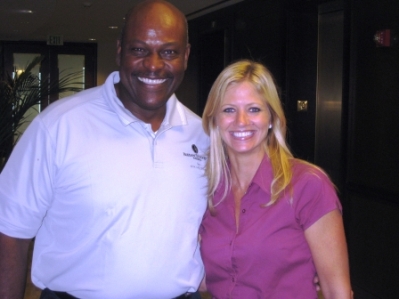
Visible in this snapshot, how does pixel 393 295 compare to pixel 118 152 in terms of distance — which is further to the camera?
pixel 393 295

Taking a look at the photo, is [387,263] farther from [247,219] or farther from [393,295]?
[247,219]

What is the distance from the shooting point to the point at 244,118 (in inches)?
78.3

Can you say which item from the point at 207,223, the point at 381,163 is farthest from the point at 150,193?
the point at 381,163

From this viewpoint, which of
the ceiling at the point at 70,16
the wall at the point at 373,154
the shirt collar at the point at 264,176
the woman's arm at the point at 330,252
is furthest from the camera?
the ceiling at the point at 70,16

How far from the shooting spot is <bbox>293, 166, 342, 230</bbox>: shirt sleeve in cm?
180

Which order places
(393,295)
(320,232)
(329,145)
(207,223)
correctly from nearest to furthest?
(320,232)
(207,223)
(393,295)
(329,145)

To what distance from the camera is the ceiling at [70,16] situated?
283 inches

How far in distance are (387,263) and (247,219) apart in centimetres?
245

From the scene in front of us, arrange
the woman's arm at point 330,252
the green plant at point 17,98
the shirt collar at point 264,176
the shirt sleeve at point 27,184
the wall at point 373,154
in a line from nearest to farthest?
the shirt sleeve at point 27,184
the woman's arm at point 330,252
the shirt collar at point 264,176
the green plant at point 17,98
the wall at point 373,154

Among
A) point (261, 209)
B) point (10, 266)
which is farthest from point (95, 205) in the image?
point (261, 209)

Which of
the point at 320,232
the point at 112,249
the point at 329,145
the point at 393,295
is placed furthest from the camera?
the point at 329,145

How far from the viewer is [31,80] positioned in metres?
4.14

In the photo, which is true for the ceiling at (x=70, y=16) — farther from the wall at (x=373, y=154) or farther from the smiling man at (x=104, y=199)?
the smiling man at (x=104, y=199)

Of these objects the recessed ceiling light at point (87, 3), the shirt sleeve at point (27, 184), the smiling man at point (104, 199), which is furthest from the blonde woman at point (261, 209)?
the recessed ceiling light at point (87, 3)
